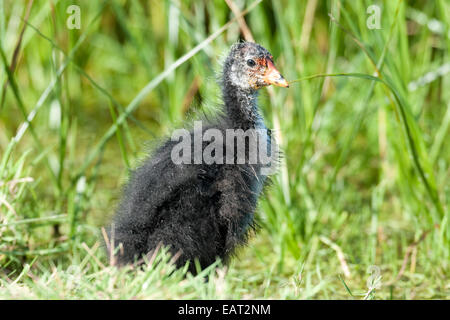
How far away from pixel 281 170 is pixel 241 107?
2.59 ft

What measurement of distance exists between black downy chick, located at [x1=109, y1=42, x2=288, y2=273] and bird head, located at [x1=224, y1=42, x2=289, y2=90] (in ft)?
0.32

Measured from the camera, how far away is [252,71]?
2.69 metres

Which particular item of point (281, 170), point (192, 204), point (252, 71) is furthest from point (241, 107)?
point (281, 170)

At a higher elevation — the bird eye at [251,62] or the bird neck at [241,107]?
the bird eye at [251,62]

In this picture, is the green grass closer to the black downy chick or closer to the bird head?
the black downy chick

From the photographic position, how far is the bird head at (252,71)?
8.77 feet

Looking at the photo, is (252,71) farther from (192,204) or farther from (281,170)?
(281,170)

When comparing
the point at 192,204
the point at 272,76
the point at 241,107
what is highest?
the point at 272,76

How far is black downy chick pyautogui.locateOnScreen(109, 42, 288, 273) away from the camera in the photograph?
7.95ft

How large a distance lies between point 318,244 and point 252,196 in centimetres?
99

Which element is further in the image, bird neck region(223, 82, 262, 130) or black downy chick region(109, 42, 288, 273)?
bird neck region(223, 82, 262, 130)

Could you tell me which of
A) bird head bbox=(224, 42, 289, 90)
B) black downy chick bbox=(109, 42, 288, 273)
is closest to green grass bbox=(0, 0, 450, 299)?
black downy chick bbox=(109, 42, 288, 273)

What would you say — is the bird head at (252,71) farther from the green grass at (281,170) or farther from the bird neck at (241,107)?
the green grass at (281,170)

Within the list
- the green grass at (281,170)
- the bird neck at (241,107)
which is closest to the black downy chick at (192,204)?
the bird neck at (241,107)
